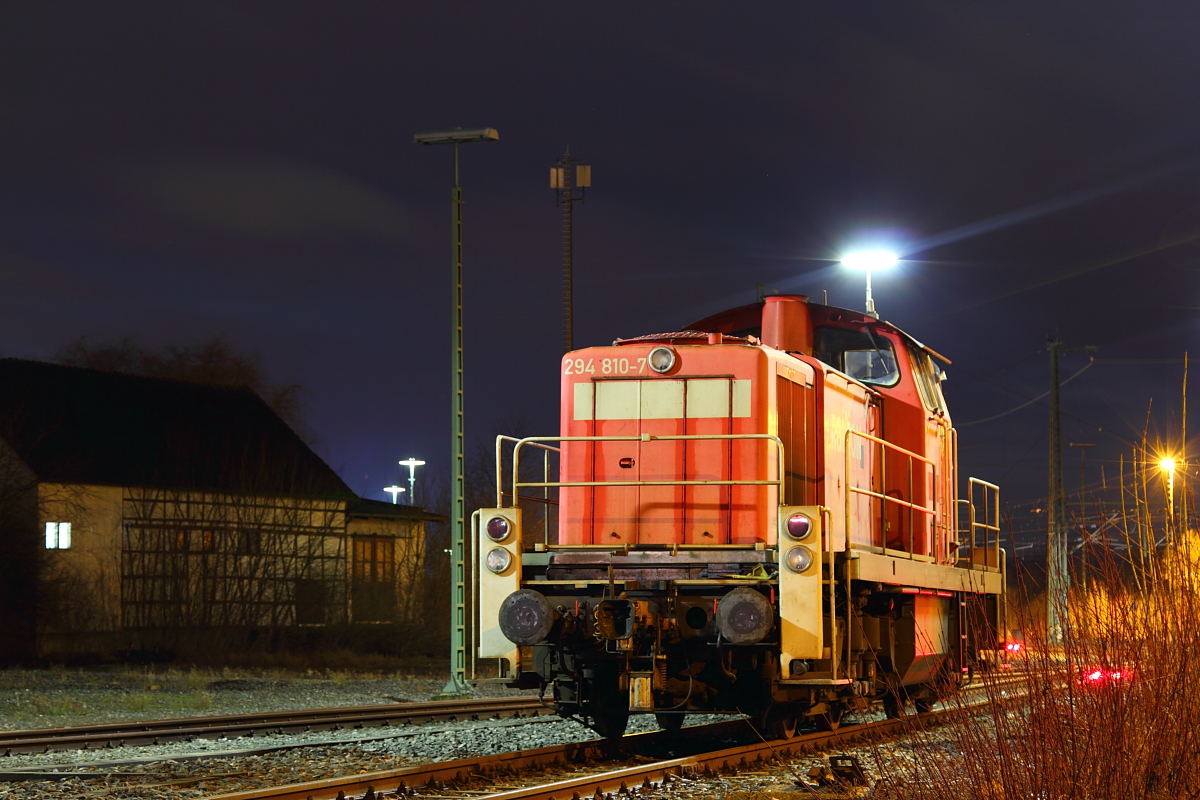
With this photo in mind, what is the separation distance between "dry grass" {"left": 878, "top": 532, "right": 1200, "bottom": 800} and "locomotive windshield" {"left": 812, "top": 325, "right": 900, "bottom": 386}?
4.98 m

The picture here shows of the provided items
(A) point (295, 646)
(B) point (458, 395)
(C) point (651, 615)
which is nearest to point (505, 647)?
(C) point (651, 615)

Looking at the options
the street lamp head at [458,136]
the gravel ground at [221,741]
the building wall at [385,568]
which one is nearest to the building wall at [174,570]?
the building wall at [385,568]

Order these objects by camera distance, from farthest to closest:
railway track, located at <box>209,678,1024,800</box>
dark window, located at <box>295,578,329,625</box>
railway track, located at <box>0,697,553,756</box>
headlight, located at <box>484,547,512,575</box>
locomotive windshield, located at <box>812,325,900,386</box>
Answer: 1. dark window, located at <box>295,578,329,625</box>
2. locomotive windshield, located at <box>812,325,900,386</box>
3. railway track, located at <box>0,697,553,756</box>
4. headlight, located at <box>484,547,512,575</box>
5. railway track, located at <box>209,678,1024,800</box>

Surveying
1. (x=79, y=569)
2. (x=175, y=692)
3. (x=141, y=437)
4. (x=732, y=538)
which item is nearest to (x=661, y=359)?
(x=732, y=538)

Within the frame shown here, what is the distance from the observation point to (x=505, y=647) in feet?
29.0

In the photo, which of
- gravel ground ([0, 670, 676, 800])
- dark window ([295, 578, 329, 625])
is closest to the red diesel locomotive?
gravel ground ([0, 670, 676, 800])

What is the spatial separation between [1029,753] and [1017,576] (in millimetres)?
811

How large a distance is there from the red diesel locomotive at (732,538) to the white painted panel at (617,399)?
0.02m

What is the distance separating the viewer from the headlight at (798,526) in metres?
8.39

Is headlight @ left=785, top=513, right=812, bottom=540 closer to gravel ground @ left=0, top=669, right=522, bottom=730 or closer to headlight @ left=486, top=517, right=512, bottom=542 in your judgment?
headlight @ left=486, top=517, right=512, bottom=542

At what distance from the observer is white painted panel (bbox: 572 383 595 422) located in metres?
9.80

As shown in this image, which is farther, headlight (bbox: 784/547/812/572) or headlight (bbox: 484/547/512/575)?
headlight (bbox: 484/547/512/575)

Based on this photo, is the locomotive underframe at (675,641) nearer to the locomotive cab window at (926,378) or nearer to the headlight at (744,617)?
the headlight at (744,617)

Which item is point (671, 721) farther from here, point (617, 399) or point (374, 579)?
point (374, 579)
